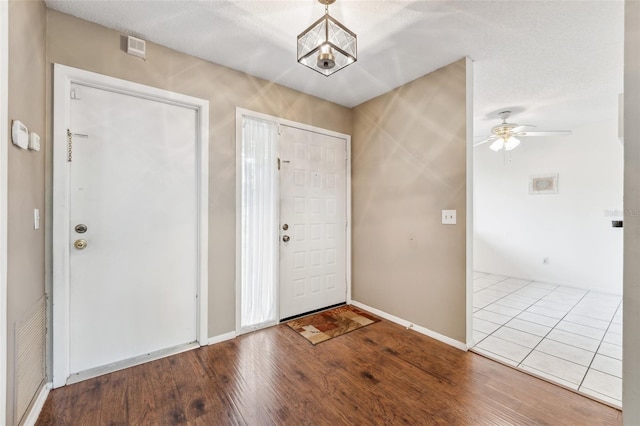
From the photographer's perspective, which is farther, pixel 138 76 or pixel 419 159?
pixel 419 159

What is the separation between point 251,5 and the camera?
180 centimetres

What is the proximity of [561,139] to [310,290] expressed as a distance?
4.72 m

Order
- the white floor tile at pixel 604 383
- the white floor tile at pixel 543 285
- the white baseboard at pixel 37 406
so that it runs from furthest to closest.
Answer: the white floor tile at pixel 543 285 < the white floor tile at pixel 604 383 < the white baseboard at pixel 37 406

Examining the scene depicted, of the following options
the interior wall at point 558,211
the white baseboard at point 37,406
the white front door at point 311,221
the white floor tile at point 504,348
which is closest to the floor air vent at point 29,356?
the white baseboard at point 37,406

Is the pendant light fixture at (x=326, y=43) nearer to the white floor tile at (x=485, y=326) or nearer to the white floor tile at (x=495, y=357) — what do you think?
the white floor tile at (x=495, y=357)

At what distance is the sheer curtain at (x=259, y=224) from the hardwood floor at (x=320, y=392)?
1.59 feet

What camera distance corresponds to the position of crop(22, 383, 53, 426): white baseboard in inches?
59.0

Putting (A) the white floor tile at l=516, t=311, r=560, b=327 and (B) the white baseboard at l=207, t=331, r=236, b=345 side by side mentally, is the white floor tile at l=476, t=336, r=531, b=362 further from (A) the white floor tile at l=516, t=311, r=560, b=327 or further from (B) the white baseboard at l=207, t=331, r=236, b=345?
(B) the white baseboard at l=207, t=331, r=236, b=345

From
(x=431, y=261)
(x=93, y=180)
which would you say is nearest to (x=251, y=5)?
(x=93, y=180)

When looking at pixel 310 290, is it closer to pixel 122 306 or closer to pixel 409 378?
pixel 409 378

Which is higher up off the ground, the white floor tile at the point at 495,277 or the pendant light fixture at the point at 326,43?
the pendant light fixture at the point at 326,43

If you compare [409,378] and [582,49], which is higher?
[582,49]

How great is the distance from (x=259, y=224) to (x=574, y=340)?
3199mm

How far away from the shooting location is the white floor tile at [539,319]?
2939 millimetres
